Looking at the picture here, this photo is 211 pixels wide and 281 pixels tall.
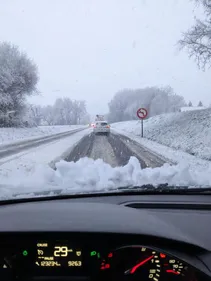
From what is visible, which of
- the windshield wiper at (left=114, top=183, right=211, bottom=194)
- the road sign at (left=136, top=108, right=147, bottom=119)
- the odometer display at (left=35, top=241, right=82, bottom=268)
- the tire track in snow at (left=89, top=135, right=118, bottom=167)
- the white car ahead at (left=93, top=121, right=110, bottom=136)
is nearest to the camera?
the odometer display at (left=35, top=241, right=82, bottom=268)

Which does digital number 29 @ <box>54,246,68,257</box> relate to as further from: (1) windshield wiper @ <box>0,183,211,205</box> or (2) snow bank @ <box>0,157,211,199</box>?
(2) snow bank @ <box>0,157,211,199</box>

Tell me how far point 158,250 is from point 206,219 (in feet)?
3.08

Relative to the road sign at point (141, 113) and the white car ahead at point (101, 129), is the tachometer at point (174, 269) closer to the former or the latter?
the road sign at point (141, 113)

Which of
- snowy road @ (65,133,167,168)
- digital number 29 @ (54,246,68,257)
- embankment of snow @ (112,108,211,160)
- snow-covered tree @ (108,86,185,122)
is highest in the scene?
snow-covered tree @ (108,86,185,122)

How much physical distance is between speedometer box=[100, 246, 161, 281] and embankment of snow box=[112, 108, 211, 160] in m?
7.08

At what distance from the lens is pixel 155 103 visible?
25.8 ft

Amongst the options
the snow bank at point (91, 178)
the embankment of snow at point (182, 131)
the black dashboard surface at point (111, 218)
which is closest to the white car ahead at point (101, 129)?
the embankment of snow at point (182, 131)

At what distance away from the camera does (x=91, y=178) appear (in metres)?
4.67

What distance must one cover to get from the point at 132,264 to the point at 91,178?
2.36 m

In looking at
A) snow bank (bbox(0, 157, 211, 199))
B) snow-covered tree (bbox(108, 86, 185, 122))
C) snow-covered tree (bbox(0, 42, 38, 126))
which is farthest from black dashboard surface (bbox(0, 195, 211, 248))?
snow-covered tree (bbox(0, 42, 38, 126))

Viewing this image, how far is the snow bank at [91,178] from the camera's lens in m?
4.33

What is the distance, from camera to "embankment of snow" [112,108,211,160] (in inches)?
393

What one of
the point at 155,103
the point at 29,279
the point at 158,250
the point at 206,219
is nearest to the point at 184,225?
the point at 206,219

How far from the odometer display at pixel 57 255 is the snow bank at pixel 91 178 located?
158 cm
